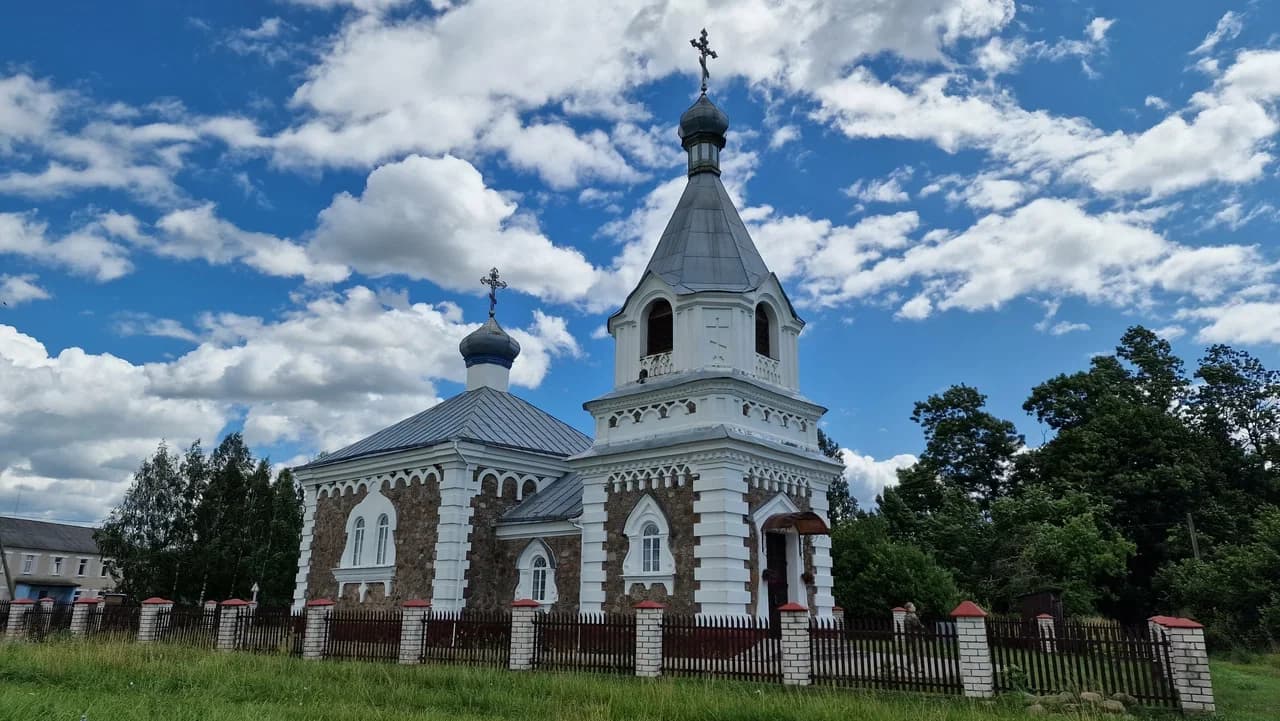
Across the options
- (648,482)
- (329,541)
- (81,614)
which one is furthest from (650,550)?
(81,614)

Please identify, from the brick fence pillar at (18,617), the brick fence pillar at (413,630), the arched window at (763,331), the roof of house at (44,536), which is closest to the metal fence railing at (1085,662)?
the arched window at (763,331)

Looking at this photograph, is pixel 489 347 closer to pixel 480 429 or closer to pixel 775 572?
pixel 480 429

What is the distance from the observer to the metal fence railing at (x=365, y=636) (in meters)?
15.7

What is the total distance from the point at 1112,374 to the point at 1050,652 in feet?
92.1

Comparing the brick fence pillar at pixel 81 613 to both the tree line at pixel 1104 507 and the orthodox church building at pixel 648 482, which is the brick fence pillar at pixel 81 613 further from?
the tree line at pixel 1104 507

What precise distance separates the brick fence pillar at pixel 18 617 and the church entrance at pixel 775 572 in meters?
18.0

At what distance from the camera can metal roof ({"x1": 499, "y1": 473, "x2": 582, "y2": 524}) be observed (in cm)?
1870

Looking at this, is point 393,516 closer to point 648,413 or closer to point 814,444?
point 648,413

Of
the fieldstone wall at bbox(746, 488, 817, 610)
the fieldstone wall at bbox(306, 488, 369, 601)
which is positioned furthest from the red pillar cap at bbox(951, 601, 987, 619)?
the fieldstone wall at bbox(306, 488, 369, 601)

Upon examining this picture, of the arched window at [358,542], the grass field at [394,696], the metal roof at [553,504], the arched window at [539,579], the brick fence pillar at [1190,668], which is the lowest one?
the grass field at [394,696]

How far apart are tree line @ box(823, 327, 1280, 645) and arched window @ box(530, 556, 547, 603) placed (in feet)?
29.9

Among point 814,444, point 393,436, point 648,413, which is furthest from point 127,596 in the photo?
point 814,444

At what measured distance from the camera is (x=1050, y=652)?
11641 mm

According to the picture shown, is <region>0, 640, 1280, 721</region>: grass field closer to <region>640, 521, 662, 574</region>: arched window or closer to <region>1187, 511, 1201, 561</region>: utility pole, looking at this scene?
<region>640, 521, 662, 574</region>: arched window
